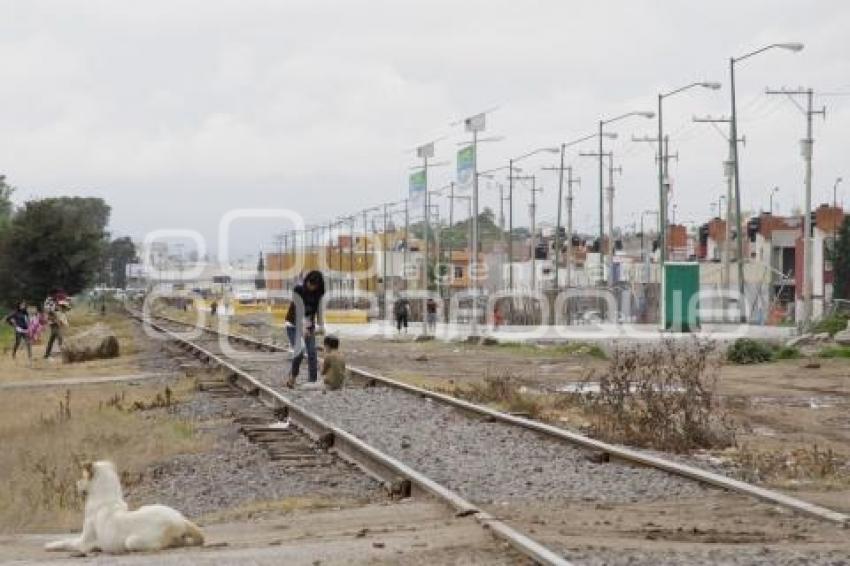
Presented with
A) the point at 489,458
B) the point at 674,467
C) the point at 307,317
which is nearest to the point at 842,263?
the point at 307,317

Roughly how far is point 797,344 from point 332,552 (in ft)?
110

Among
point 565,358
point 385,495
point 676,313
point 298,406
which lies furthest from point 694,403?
point 676,313

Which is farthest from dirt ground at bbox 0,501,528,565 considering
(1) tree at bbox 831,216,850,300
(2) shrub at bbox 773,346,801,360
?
(1) tree at bbox 831,216,850,300

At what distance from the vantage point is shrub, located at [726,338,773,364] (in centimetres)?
3500

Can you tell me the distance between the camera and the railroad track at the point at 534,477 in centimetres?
931

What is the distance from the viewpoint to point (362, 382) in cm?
2600

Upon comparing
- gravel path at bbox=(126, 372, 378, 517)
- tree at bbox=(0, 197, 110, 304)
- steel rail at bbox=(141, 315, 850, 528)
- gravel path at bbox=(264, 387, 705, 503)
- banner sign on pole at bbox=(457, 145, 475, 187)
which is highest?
banner sign on pole at bbox=(457, 145, 475, 187)

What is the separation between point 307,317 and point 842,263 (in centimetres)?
7616

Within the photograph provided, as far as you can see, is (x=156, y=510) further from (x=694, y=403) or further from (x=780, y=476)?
(x=694, y=403)

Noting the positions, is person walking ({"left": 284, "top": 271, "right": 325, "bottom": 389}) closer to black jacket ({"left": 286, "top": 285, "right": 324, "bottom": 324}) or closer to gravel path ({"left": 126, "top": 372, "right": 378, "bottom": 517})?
black jacket ({"left": 286, "top": 285, "right": 324, "bottom": 324})

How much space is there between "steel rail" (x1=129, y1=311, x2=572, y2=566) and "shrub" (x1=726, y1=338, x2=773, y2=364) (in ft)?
48.0

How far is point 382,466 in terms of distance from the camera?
1323cm

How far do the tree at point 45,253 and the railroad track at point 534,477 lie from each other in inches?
2680

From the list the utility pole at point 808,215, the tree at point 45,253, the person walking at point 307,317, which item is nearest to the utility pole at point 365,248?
the tree at point 45,253
